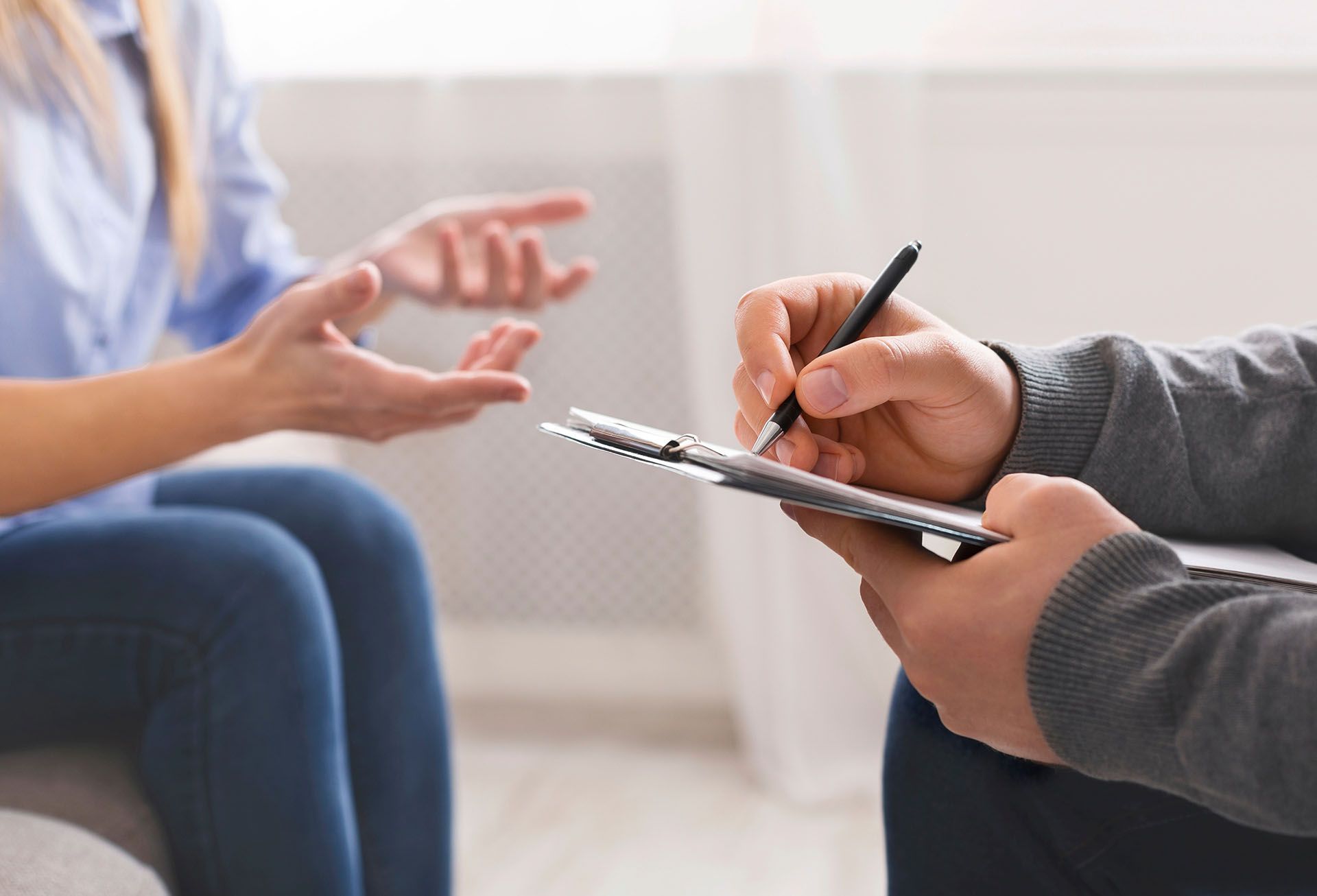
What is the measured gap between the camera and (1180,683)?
0.40 metres

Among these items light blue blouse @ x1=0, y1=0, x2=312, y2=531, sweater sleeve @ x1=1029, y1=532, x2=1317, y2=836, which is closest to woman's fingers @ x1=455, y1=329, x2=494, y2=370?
light blue blouse @ x1=0, y1=0, x2=312, y2=531

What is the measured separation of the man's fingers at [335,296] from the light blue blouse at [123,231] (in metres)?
0.23

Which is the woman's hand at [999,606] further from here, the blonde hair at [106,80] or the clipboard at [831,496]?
the blonde hair at [106,80]

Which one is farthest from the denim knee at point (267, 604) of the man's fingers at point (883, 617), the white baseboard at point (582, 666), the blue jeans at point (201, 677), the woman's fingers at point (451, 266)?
the white baseboard at point (582, 666)

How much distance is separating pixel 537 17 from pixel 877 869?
110 centimetres

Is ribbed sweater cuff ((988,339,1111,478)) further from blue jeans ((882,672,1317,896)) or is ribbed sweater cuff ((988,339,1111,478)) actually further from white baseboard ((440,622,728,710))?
white baseboard ((440,622,728,710))

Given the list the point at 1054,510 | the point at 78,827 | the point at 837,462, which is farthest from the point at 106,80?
the point at 1054,510

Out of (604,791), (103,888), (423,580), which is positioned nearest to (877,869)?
(604,791)

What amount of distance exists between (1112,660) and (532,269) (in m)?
0.64

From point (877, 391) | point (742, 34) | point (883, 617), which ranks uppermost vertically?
point (742, 34)

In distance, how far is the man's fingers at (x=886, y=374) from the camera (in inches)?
19.6

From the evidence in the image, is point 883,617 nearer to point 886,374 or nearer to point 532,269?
point 886,374

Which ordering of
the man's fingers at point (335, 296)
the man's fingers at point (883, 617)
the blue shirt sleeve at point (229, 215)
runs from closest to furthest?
the man's fingers at point (883, 617), the man's fingers at point (335, 296), the blue shirt sleeve at point (229, 215)

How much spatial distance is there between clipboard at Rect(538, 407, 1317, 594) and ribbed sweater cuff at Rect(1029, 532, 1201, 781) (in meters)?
0.04
